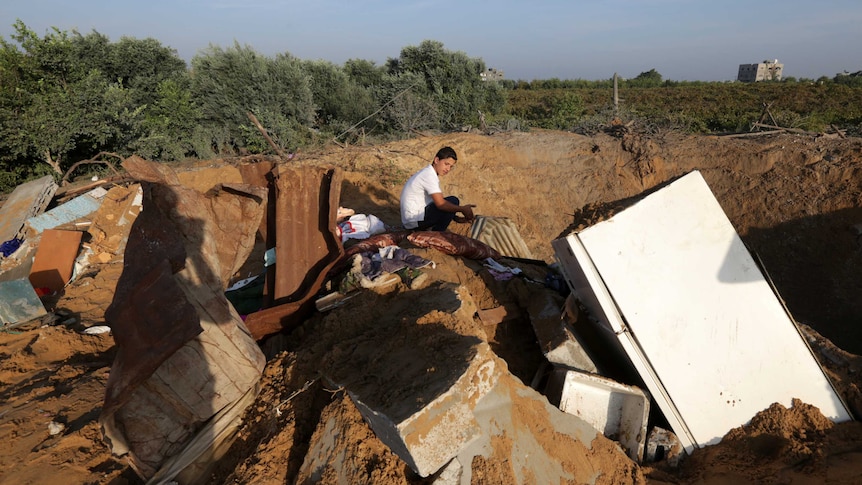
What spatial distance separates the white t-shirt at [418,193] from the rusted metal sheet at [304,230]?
1245 mm

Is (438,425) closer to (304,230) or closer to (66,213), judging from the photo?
(304,230)

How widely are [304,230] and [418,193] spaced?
156 cm

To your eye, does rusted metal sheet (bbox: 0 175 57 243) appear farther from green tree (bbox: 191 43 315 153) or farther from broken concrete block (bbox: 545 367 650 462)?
broken concrete block (bbox: 545 367 650 462)

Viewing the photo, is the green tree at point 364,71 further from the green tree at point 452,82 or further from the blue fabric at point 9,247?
the blue fabric at point 9,247

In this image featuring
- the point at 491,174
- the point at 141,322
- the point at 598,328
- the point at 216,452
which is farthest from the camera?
the point at 491,174

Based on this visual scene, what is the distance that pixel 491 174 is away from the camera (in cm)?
934

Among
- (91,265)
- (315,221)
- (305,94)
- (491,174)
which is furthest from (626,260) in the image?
(305,94)

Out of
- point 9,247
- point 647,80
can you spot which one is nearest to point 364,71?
point 9,247

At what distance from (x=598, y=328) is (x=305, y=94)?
13298 millimetres

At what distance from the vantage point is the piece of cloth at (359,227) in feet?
14.6

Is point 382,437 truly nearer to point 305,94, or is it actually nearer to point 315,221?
point 315,221

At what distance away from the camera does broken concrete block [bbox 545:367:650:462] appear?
103 inches

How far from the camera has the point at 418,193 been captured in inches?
191

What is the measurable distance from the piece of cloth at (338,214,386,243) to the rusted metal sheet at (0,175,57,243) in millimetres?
6604
